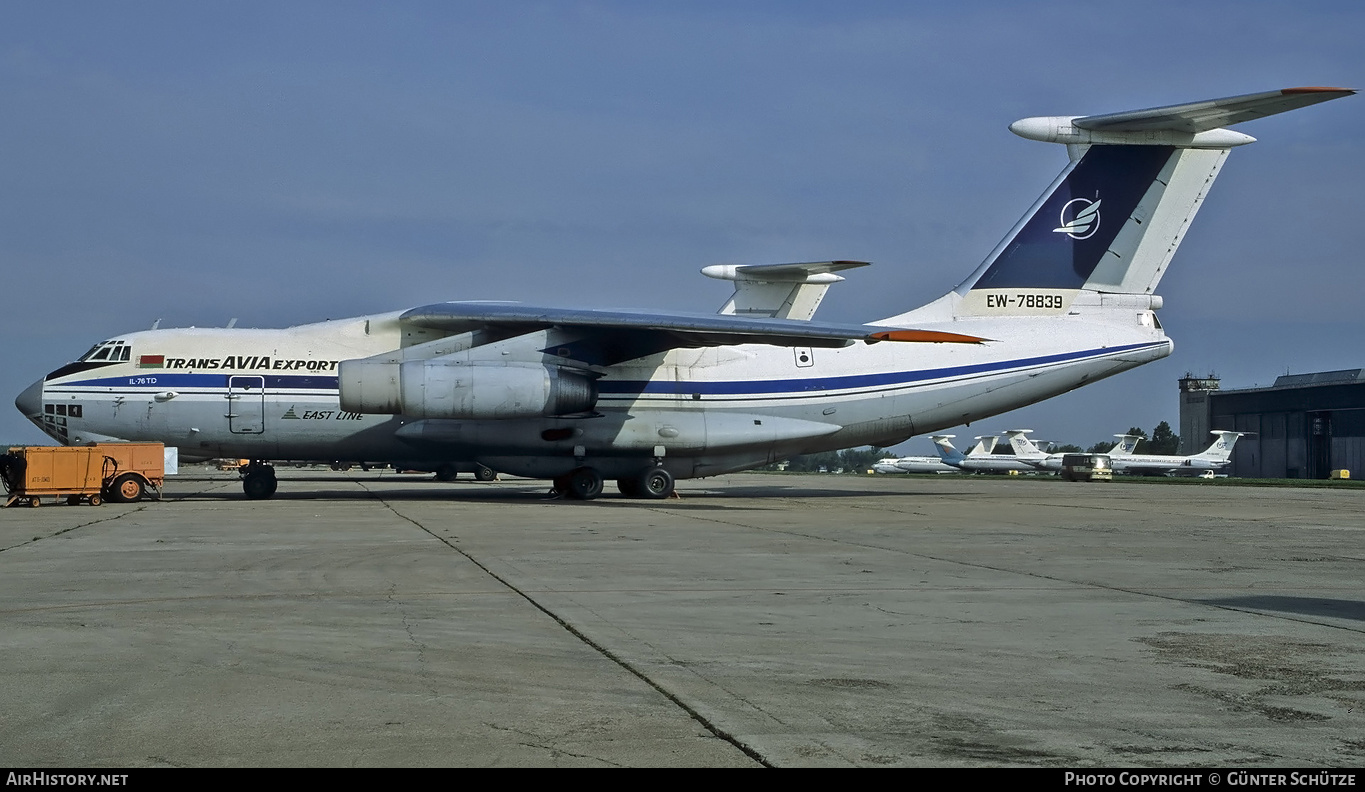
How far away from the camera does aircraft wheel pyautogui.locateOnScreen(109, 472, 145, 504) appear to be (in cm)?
2053

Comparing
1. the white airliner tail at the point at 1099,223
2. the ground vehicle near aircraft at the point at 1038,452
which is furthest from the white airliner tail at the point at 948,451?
the white airliner tail at the point at 1099,223

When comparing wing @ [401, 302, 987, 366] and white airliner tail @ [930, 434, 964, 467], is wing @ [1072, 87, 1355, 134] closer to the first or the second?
wing @ [401, 302, 987, 366]

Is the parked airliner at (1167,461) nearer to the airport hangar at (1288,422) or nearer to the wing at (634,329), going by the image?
the airport hangar at (1288,422)

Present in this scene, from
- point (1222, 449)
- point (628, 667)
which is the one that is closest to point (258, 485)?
point (628, 667)

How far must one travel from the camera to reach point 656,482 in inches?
885

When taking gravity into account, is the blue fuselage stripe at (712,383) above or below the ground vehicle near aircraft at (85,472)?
above

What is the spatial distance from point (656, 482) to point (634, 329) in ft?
11.0

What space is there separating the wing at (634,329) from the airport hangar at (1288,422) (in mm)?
64908

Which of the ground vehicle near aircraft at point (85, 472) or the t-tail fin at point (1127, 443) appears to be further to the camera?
the t-tail fin at point (1127, 443)

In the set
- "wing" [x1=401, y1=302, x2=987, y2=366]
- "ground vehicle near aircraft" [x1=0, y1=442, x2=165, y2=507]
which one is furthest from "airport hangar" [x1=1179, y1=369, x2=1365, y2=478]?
"ground vehicle near aircraft" [x1=0, y1=442, x2=165, y2=507]

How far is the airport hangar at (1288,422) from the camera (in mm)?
74375

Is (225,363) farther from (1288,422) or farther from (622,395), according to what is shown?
(1288,422)

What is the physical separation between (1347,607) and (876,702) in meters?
4.72

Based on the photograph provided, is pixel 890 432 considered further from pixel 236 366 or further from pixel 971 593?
pixel 971 593
